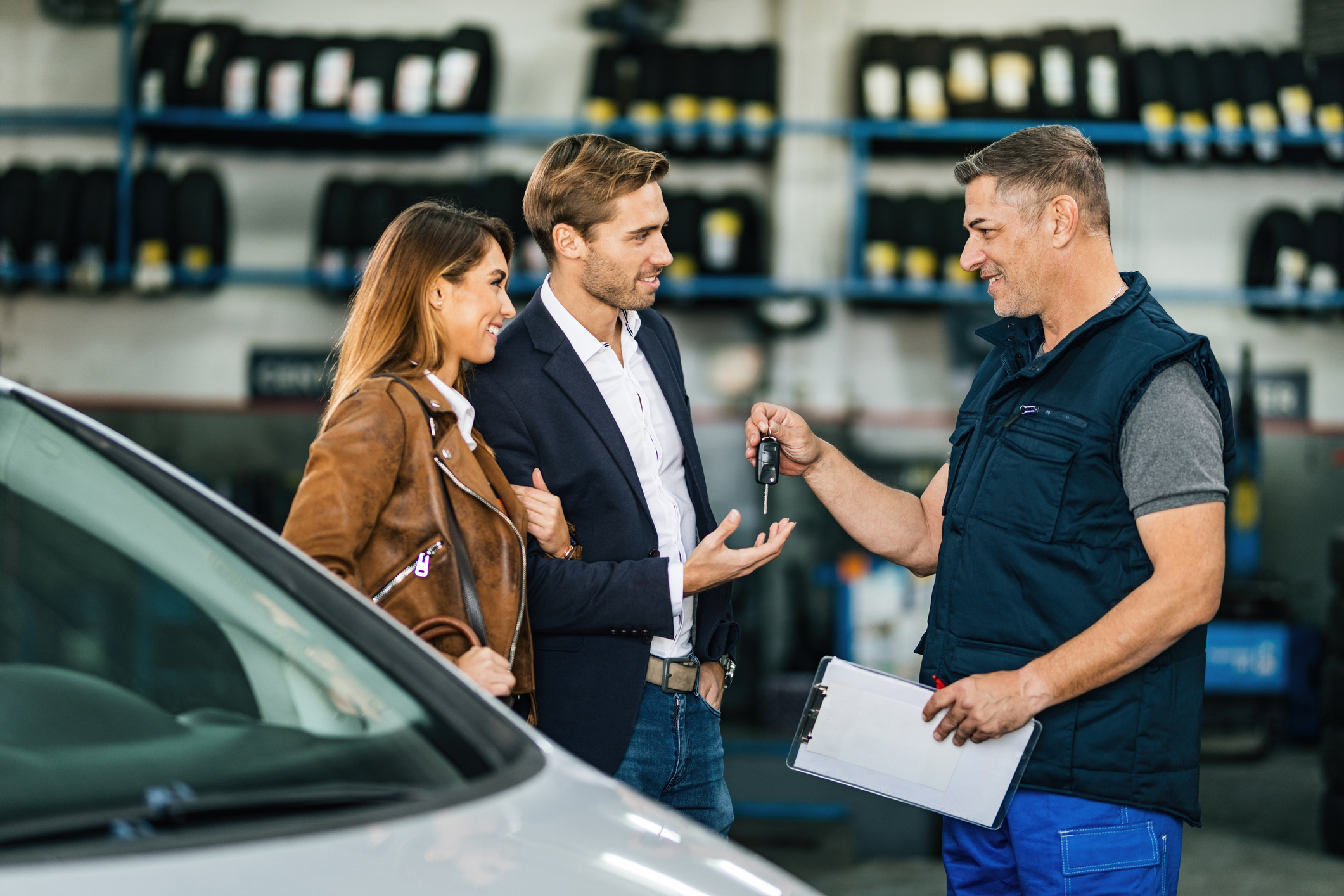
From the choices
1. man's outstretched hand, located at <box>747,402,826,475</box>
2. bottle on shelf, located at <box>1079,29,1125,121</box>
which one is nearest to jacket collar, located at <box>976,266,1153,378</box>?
man's outstretched hand, located at <box>747,402,826,475</box>

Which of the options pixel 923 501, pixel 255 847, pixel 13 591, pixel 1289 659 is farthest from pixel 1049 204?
pixel 1289 659

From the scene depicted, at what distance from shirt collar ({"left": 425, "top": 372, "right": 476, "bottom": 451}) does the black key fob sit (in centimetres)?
53

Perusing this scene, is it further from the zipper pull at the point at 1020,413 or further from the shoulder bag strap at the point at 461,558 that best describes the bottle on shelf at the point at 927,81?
the shoulder bag strap at the point at 461,558

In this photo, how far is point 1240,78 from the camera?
550cm

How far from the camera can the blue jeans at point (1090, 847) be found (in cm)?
164

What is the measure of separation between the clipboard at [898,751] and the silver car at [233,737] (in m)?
0.55

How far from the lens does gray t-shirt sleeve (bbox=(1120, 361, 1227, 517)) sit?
1581 mm

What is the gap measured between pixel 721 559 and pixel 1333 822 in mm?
3226

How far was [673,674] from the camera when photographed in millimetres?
1962

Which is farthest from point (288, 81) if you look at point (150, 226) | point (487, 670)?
point (487, 670)

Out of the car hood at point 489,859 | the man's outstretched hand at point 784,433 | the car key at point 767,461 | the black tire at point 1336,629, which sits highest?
the man's outstretched hand at point 784,433

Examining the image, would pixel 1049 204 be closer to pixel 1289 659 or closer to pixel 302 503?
pixel 302 503

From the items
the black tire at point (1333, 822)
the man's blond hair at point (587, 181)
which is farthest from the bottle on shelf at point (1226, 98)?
the man's blond hair at point (587, 181)

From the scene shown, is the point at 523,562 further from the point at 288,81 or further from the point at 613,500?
the point at 288,81
